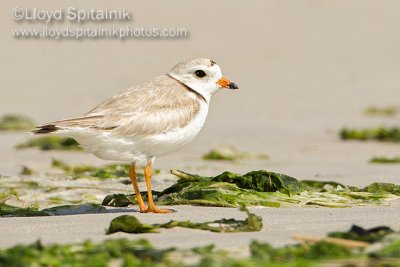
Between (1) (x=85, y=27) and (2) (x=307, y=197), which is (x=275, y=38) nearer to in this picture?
(1) (x=85, y=27)

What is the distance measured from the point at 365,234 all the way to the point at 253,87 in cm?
1452

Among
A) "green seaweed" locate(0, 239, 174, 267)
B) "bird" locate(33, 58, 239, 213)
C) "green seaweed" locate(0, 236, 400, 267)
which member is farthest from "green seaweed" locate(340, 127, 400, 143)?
"green seaweed" locate(0, 239, 174, 267)

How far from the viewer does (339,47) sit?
21.4 meters

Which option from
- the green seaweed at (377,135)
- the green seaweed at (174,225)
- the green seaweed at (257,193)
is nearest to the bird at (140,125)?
the green seaweed at (257,193)

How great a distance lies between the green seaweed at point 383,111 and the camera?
14587mm

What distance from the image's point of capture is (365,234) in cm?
427

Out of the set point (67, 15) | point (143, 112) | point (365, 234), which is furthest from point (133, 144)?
point (67, 15)

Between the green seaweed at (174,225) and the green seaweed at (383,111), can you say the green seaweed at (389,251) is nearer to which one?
the green seaweed at (174,225)

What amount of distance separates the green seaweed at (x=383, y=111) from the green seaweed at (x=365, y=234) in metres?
10.4

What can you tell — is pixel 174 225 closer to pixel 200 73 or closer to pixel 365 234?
pixel 365 234

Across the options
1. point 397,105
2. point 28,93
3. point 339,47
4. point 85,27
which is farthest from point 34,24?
point 397,105

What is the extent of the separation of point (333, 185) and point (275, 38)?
1577cm

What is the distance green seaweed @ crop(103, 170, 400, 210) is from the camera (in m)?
6.12

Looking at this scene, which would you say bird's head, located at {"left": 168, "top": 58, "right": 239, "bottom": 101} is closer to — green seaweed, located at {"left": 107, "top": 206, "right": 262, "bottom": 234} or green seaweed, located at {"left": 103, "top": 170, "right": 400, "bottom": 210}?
green seaweed, located at {"left": 103, "top": 170, "right": 400, "bottom": 210}
